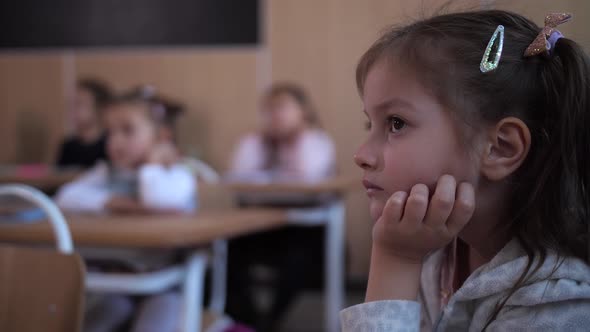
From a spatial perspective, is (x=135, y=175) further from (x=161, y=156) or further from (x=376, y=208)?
(x=376, y=208)

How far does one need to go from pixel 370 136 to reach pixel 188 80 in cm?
428

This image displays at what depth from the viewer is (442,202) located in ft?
2.20

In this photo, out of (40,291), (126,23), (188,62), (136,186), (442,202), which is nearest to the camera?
(442,202)

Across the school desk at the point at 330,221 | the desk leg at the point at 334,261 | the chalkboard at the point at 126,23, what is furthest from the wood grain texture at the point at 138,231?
the chalkboard at the point at 126,23

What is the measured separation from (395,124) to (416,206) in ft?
0.34

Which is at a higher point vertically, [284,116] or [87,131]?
[284,116]

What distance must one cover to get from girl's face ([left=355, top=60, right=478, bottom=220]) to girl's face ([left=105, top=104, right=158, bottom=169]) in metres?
1.77

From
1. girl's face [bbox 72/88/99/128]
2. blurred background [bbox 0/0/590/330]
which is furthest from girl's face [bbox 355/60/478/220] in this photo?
girl's face [bbox 72/88/99/128]

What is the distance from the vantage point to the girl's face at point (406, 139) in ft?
2.29

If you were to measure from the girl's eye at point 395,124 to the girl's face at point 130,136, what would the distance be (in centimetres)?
178

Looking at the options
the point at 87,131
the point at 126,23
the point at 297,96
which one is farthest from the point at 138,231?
the point at 126,23

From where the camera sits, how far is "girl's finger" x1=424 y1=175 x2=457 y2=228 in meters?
0.67

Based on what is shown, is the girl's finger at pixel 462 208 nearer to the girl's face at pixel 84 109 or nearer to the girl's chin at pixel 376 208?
the girl's chin at pixel 376 208

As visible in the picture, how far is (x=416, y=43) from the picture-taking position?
2.40 feet
